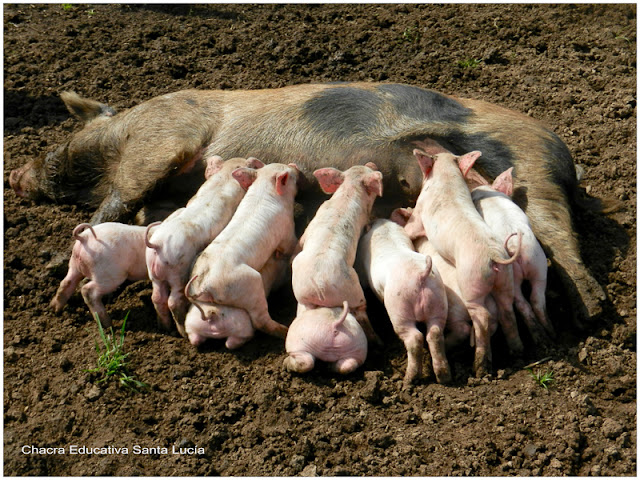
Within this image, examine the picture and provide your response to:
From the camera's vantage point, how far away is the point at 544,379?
3789mm

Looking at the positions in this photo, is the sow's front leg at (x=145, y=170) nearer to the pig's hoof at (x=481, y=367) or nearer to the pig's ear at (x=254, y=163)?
the pig's ear at (x=254, y=163)

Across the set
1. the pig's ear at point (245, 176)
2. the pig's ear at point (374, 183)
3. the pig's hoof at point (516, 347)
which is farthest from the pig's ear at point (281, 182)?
the pig's hoof at point (516, 347)

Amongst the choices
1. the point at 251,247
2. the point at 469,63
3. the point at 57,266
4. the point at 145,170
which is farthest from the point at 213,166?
the point at 469,63

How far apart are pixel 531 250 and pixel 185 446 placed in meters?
2.09

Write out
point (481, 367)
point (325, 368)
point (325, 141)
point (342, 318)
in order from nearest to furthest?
point (342, 318) < point (481, 367) < point (325, 368) < point (325, 141)

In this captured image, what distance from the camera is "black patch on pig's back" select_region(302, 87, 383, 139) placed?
16.8 feet

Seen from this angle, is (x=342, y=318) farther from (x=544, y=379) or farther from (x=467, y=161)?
(x=467, y=161)

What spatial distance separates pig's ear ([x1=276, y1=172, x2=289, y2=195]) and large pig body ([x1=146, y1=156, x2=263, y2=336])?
1.08ft

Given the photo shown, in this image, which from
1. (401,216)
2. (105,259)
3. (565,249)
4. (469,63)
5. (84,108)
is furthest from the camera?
(469,63)

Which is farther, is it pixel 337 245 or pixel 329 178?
pixel 329 178

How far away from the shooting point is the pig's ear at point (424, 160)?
4633 millimetres

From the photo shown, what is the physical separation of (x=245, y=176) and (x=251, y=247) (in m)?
0.71

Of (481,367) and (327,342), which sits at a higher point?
(327,342)

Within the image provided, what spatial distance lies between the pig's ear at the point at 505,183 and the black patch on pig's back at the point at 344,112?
94cm
